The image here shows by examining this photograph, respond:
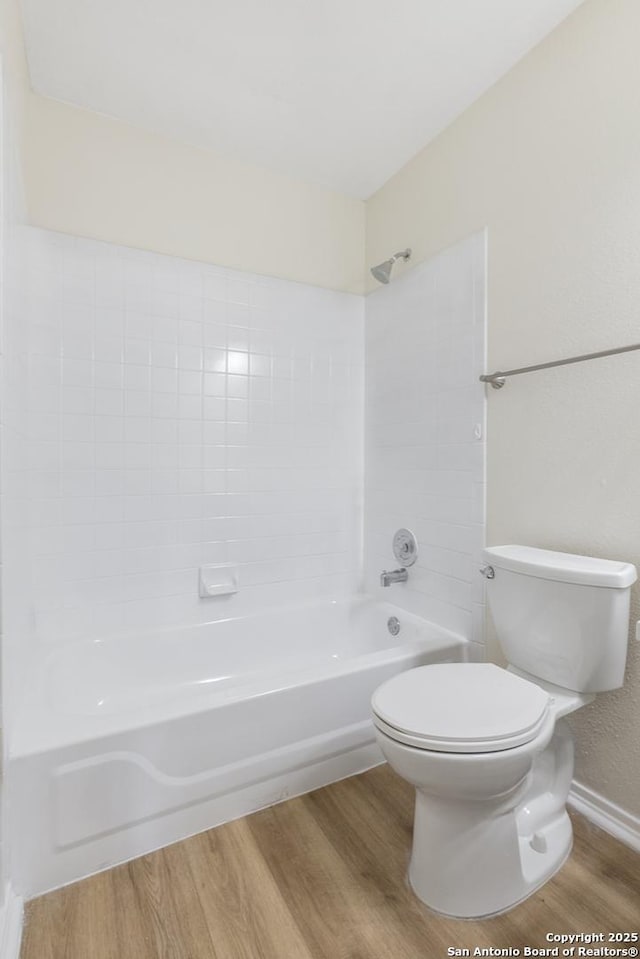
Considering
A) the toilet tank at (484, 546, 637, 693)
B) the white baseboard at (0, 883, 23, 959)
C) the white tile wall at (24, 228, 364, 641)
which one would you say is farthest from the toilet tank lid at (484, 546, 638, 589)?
the white baseboard at (0, 883, 23, 959)

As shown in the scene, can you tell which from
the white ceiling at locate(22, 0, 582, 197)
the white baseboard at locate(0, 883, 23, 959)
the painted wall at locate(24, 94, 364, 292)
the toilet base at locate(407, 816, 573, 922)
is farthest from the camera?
the painted wall at locate(24, 94, 364, 292)

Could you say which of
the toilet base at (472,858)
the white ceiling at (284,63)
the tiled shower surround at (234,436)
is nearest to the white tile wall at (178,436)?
the tiled shower surround at (234,436)

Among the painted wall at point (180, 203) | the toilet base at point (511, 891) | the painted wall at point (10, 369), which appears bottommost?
the toilet base at point (511, 891)

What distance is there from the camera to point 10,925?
3.33ft

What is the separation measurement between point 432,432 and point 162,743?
4.98 ft

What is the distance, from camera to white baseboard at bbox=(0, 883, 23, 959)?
3.18 ft

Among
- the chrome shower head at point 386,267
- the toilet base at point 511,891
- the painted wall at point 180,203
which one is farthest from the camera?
the chrome shower head at point 386,267

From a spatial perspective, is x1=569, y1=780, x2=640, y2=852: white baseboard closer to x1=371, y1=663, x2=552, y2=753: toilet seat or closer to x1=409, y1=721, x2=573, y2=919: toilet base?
x1=409, y1=721, x2=573, y2=919: toilet base

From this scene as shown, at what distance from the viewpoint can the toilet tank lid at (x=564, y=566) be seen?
1211mm

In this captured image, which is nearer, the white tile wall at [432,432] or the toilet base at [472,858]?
the toilet base at [472,858]

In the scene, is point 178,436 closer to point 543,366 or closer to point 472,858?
point 543,366

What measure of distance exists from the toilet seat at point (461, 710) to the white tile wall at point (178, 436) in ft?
3.61

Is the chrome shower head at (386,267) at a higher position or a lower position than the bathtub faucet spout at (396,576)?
higher

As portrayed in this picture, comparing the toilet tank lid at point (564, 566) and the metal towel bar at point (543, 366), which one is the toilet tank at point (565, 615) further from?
the metal towel bar at point (543, 366)
